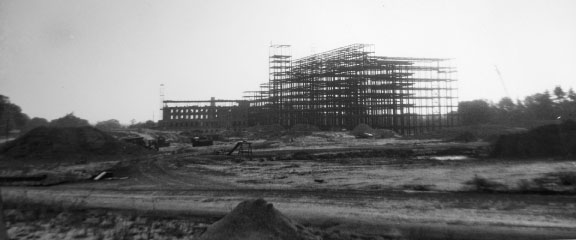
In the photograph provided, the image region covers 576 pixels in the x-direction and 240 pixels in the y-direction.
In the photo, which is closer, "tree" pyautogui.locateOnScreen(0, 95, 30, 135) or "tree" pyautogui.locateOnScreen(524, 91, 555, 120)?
"tree" pyautogui.locateOnScreen(0, 95, 30, 135)

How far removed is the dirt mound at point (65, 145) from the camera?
73.1 feet

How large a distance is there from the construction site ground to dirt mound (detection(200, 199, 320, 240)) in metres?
1.49

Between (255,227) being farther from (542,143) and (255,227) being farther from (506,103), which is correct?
(506,103)

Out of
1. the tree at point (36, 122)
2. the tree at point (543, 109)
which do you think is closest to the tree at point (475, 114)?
the tree at point (543, 109)

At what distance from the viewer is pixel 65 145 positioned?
77.7ft

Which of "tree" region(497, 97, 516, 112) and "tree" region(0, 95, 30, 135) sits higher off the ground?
→ "tree" region(497, 97, 516, 112)

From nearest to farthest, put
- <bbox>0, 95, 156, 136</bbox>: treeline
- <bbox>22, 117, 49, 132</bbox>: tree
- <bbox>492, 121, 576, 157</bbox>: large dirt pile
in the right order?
<bbox>492, 121, 576, 157</bbox>: large dirt pile → <bbox>0, 95, 156, 136</bbox>: treeline → <bbox>22, 117, 49, 132</bbox>: tree

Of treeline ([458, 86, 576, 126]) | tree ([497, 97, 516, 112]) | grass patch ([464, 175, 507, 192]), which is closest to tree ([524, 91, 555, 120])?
treeline ([458, 86, 576, 126])

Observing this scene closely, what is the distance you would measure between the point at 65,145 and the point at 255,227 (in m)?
23.2

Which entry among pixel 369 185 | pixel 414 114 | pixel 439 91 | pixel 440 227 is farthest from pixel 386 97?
pixel 440 227

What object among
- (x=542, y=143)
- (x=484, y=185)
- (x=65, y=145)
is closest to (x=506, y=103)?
(x=542, y=143)

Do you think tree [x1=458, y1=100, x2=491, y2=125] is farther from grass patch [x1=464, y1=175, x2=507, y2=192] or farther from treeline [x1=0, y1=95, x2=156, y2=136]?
treeline [x1=0, y1=95, x2=156, y2=136]

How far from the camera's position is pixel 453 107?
5059 cm

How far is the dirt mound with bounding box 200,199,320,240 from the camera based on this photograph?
518 centimetres
